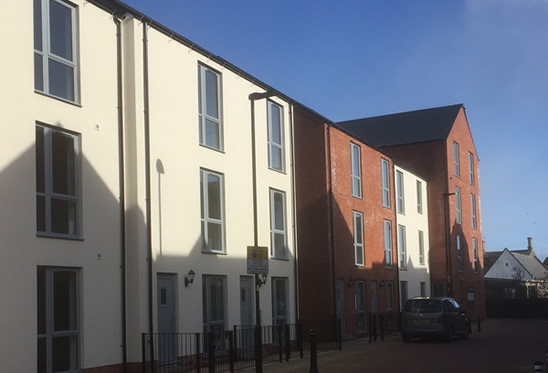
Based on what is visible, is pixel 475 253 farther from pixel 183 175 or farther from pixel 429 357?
pixel 183 175

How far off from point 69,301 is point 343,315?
13.7 m

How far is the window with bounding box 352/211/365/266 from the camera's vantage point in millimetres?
28203

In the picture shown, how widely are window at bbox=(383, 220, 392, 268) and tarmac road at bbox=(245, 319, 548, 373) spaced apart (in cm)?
581

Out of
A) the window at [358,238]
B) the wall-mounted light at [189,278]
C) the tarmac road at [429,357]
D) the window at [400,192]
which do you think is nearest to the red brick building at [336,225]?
the window at [358,238]

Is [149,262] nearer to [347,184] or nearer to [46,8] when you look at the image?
[46,8]

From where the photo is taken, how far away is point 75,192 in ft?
48.5

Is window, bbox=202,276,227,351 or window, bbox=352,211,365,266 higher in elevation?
window, bbox=352,211,365,266

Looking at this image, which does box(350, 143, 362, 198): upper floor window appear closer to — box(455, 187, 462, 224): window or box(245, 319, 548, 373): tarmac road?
box(245, 319, 548, 373): tarmac road

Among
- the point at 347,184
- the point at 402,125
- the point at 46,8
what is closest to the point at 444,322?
the point at 347,184

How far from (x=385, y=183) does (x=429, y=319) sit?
A: 8.84 metres

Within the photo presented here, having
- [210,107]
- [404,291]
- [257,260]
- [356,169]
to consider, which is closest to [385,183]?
[356,169]

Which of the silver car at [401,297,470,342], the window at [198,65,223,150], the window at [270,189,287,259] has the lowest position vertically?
the silver car at [401,297,470,342]

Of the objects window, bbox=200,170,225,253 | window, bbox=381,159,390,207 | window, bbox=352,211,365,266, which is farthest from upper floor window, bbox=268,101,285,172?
window, bbox=381,159,390,207

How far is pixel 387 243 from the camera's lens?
106 ft
